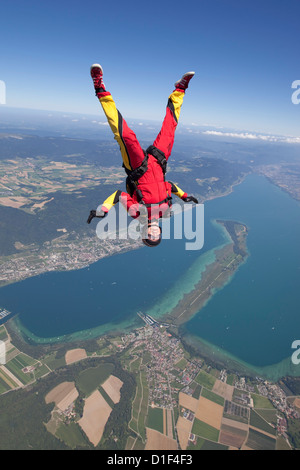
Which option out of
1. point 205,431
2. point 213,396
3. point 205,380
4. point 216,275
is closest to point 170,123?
point 205,431

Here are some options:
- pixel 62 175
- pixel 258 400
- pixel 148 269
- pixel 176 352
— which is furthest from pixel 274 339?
pixel 62 175

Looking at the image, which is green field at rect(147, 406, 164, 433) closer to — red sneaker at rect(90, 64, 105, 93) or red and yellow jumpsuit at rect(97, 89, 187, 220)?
red and yellow jumpsuit at rect(97, 89, 187, 220)

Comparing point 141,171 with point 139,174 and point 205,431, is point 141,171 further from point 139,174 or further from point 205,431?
point 205,431

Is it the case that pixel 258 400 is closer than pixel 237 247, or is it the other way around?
pixel 258 400

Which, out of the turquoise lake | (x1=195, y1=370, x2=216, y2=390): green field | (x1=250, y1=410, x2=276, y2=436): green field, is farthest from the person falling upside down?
the turquoise lake

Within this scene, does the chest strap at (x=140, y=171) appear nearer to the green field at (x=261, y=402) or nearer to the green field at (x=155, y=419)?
the green field at (x=155, y=419)

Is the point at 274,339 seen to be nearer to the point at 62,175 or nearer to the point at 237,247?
the point at 237,247
